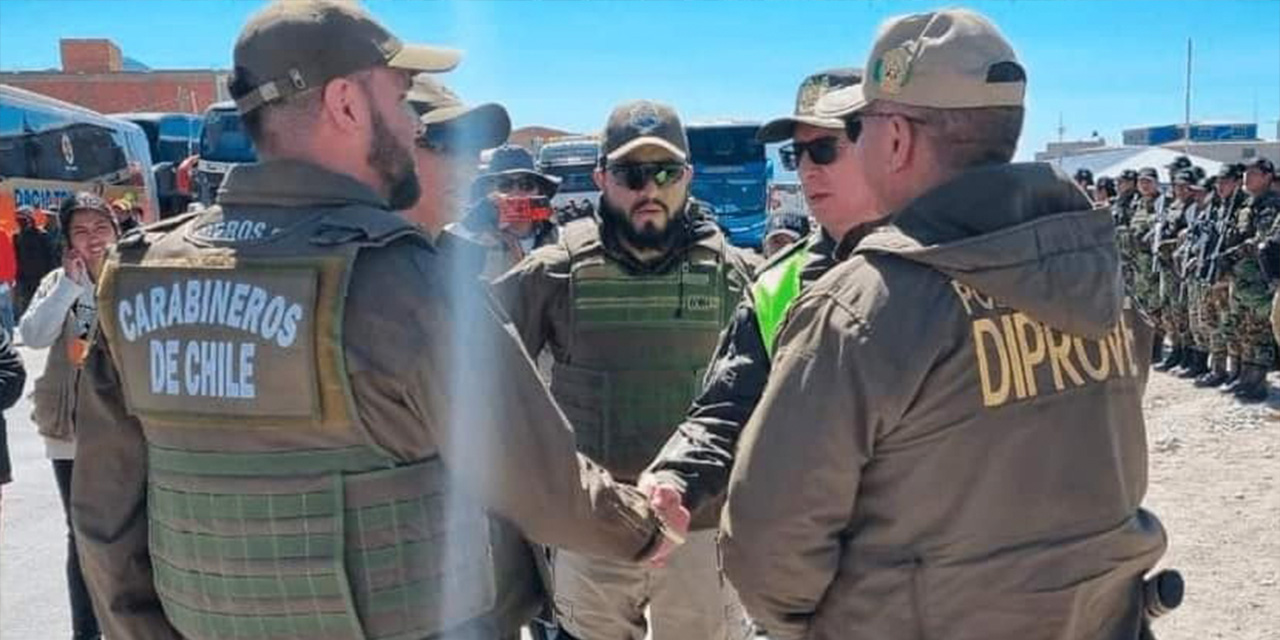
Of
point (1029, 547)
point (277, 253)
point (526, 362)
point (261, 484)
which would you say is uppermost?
point (277, 253)

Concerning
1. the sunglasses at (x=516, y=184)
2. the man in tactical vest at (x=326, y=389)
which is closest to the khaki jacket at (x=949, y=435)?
the man in tactical vest at (x=326, y=389)

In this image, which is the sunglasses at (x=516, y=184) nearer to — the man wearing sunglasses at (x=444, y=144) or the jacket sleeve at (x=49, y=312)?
the jacket sleeve at (x=49, y=312)

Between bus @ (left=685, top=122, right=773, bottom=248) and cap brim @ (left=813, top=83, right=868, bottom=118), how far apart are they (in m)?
20.3

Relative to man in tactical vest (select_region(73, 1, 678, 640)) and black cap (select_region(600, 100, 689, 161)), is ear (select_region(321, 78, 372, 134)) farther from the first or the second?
black cap (select_region(600, 100, 689, 161))

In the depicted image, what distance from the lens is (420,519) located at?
5.98ft

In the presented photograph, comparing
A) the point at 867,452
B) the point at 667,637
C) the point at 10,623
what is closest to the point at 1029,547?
the point at 867,452

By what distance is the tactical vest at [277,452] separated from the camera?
5.72ft

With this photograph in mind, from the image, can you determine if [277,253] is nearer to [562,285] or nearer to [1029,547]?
[1029,547]

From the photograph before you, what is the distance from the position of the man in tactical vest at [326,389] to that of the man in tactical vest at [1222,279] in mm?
9393

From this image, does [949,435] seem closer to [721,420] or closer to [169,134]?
[721,420]

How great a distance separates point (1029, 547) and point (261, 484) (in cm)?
118

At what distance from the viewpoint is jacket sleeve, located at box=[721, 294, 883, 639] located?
1.64 metres

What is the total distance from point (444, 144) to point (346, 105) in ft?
3.28

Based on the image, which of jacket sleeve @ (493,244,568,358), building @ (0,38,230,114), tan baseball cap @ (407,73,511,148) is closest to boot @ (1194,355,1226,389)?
jacket sleeve @ (493,244,568,358)
